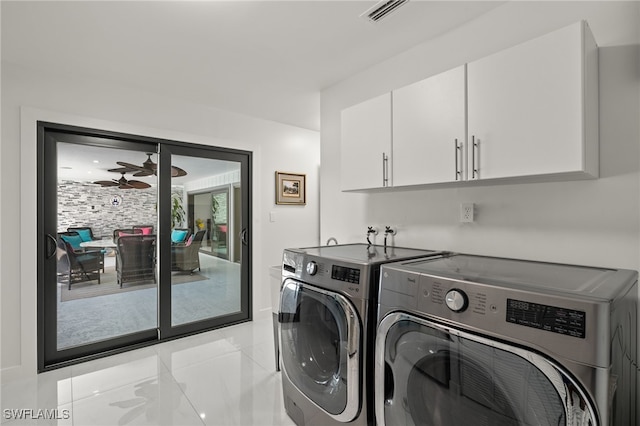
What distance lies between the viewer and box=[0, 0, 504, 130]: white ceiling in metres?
1.79

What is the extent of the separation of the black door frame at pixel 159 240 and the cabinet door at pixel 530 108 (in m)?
2.68

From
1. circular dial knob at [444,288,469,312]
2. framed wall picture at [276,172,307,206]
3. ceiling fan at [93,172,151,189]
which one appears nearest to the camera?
circular dial knob at [444,288,469,312]

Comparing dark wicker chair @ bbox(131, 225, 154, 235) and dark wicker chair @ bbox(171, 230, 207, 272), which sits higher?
dark wicker chair @ bbox(131, 225, 154, 235)

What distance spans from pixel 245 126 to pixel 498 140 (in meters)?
2.83

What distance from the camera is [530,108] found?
136 cm

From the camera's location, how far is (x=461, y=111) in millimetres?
1597

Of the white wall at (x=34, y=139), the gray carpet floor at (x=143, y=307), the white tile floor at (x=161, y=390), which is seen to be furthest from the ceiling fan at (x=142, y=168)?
the white tile floor at (x=161, y=390)

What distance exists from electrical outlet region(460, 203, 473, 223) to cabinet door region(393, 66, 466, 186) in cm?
33

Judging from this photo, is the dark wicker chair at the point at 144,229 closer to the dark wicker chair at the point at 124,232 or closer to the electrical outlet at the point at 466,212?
the dark wicker chair at the point at 124,232

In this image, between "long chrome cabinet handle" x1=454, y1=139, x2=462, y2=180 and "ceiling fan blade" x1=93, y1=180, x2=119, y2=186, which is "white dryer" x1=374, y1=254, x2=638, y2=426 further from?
"ceiling fan blade" x1=93, y1=180, x2=119, y2=186

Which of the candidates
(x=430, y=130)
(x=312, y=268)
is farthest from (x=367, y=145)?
(x=312, y=268)

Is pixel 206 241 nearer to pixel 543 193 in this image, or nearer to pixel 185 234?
pixel 185 234

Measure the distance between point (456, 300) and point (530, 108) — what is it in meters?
0.91

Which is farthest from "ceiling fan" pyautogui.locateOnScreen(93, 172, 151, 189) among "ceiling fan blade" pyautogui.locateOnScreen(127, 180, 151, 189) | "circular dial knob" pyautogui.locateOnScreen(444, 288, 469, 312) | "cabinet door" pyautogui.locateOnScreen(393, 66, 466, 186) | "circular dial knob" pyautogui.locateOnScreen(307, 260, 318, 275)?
"circular dial knob" pyautogui.locateOnScreen(444, 288, 469, 312)
